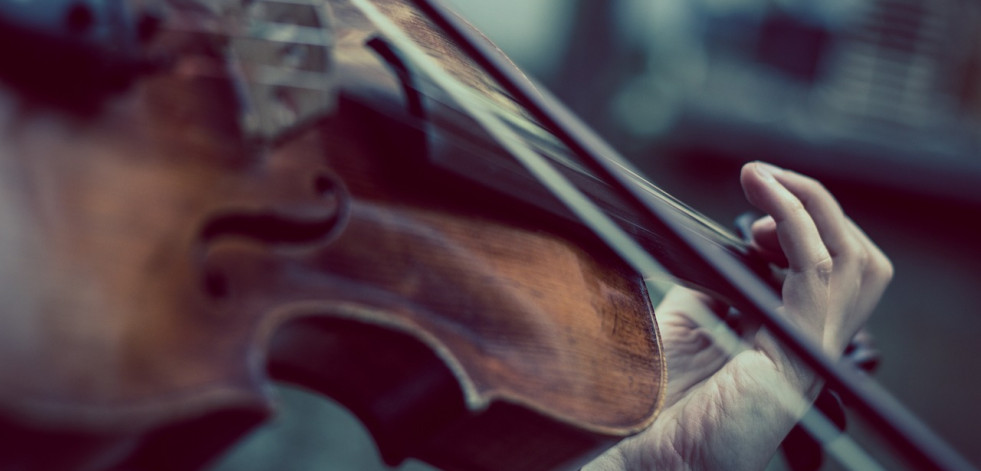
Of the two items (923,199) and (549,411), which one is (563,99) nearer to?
(923,199)

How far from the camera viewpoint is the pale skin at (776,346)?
2.39 ft

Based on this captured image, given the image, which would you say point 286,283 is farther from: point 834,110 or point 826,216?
point 834,110

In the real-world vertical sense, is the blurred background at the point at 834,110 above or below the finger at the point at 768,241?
below

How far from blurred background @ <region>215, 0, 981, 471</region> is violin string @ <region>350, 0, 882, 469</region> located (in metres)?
1.58

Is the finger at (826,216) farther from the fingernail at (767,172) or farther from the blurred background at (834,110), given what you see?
the blurred background at (834,110)

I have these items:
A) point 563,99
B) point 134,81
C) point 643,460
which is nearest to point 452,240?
point 134,81

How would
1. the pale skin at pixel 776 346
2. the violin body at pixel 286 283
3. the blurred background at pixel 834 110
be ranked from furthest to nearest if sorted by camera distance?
the blurred background at pixel 834 110 → the pale skin at pixel 776 346 → the violin body at pixel 286 283

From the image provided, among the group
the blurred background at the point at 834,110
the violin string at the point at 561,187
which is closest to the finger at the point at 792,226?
the violin string at the point at 561,187

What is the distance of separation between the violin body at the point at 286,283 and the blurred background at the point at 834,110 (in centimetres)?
165

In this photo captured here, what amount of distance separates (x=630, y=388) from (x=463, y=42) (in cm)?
25

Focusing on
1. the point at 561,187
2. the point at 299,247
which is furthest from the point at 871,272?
the point at 299,247

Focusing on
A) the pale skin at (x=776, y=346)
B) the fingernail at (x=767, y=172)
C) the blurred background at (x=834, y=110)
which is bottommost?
the blurred background at (x=834, y=110)

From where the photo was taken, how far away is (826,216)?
77 cm

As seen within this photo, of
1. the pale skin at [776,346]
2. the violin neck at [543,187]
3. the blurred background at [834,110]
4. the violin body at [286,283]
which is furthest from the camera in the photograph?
the blurred background at [834,110]
